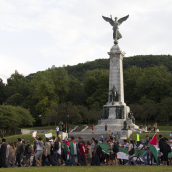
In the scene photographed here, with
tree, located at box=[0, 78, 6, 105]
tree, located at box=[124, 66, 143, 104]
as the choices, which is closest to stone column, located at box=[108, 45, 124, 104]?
tree, located at box=[124, 66, 143, 104]

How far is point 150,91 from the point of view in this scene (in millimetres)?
62688

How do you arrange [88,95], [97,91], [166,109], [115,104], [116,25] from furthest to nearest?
[88,95] → [97,91] → [166,109] → [116,25] → [115,104]

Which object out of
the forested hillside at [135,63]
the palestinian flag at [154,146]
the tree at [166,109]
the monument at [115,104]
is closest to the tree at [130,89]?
the tree at [166,109]

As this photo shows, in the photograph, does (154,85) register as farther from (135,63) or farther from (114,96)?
(135,63)

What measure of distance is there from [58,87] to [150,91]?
22.3 m

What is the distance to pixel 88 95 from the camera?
6944cm

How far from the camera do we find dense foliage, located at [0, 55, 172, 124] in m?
54.2

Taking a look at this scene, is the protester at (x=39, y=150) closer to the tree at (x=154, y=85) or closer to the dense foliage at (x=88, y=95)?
the dense foliage at (x=88, y=95)

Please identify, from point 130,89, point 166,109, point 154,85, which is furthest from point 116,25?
point 130,89

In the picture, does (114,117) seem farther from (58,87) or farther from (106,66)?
(106,66)

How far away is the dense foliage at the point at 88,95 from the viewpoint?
178 feet

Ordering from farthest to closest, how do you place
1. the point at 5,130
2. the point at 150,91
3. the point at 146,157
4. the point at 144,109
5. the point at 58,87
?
1. the point at 58,87
2. the point at 150,91
3. the point at 144,109
4. the point at 5,130
5. the point at 146,157

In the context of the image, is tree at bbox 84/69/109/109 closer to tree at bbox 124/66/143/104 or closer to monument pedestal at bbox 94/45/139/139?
tree at bbox 124/66/143/104

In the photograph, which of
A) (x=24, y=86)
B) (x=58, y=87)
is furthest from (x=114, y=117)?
(x=24, y=86)
